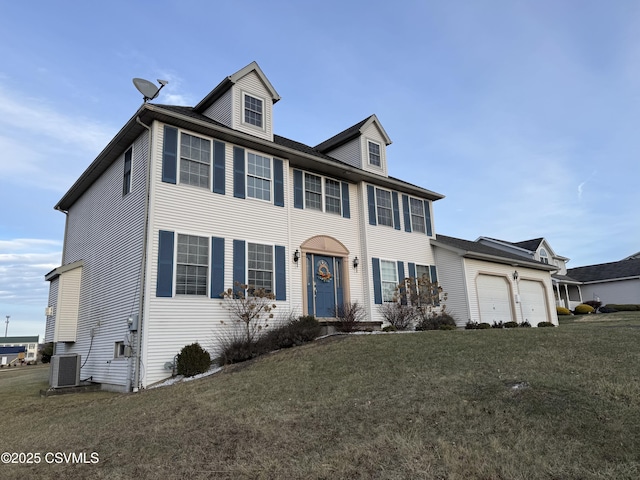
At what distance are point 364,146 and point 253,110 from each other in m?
5.25

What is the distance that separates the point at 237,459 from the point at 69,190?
1470 centimetres

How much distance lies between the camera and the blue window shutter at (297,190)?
1451cm

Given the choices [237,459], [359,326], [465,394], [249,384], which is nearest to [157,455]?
[237,459]

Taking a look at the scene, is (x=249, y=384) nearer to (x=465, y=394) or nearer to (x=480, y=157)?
(x=465, y=394)

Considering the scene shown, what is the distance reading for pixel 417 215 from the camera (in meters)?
18.5

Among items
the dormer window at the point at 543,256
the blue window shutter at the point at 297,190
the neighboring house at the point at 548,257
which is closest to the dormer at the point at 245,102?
the blue window shutter at the point at 297,190

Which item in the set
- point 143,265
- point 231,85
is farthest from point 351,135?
point 143,265

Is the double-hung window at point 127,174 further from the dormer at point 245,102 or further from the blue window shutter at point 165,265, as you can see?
the dormer at point 245,102

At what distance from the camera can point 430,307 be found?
1694 cm

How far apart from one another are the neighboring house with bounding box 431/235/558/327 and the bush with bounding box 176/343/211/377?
436 inches

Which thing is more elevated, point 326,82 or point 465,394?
point 326,82

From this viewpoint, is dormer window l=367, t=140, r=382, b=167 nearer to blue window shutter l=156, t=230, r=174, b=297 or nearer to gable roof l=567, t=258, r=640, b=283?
blue window shutter l=156, t=230, r=174, b=297

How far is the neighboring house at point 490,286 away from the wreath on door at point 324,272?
5917 mm

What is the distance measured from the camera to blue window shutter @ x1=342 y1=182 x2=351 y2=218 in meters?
15.9
